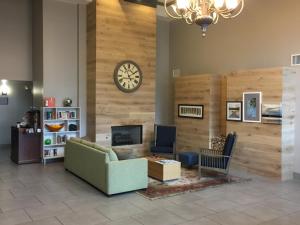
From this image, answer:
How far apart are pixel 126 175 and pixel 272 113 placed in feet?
11.1

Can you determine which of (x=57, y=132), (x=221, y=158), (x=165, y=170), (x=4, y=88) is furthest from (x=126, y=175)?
(x=4, y=88)

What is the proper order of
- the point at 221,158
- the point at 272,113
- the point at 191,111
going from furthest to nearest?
the point at 191,111
the point at 272,113
the point at 221,158

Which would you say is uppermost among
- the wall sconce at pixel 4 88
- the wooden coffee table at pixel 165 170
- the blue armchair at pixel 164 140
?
the wall sconce at pixel 4 88

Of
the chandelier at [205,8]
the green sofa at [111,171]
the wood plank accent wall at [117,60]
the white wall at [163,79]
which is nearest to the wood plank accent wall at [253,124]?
the wood plank accent wall at [117,60]

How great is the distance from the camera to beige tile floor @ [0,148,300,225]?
4258mm

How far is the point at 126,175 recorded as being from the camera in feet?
17.4

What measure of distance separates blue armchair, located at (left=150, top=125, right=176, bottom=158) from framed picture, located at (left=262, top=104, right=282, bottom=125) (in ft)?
8.37

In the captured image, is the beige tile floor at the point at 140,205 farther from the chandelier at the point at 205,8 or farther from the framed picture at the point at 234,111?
the chandelier at the point at 205,8

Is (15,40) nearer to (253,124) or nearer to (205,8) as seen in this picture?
(205,8)

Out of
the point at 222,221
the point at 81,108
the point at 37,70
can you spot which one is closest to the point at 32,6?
the point at 37,70

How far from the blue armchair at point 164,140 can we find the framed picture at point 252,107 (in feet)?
6.85

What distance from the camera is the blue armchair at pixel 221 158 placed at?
6.30 meters

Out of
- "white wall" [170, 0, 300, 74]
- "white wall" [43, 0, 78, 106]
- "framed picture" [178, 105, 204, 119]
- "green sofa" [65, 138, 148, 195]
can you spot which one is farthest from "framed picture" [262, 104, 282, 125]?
"white wall" [43, 0, 78, 106]

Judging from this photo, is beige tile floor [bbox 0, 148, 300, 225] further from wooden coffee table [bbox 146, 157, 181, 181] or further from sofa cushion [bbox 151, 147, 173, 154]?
sofa cushion [bbox 151, 147, 173, 154]
